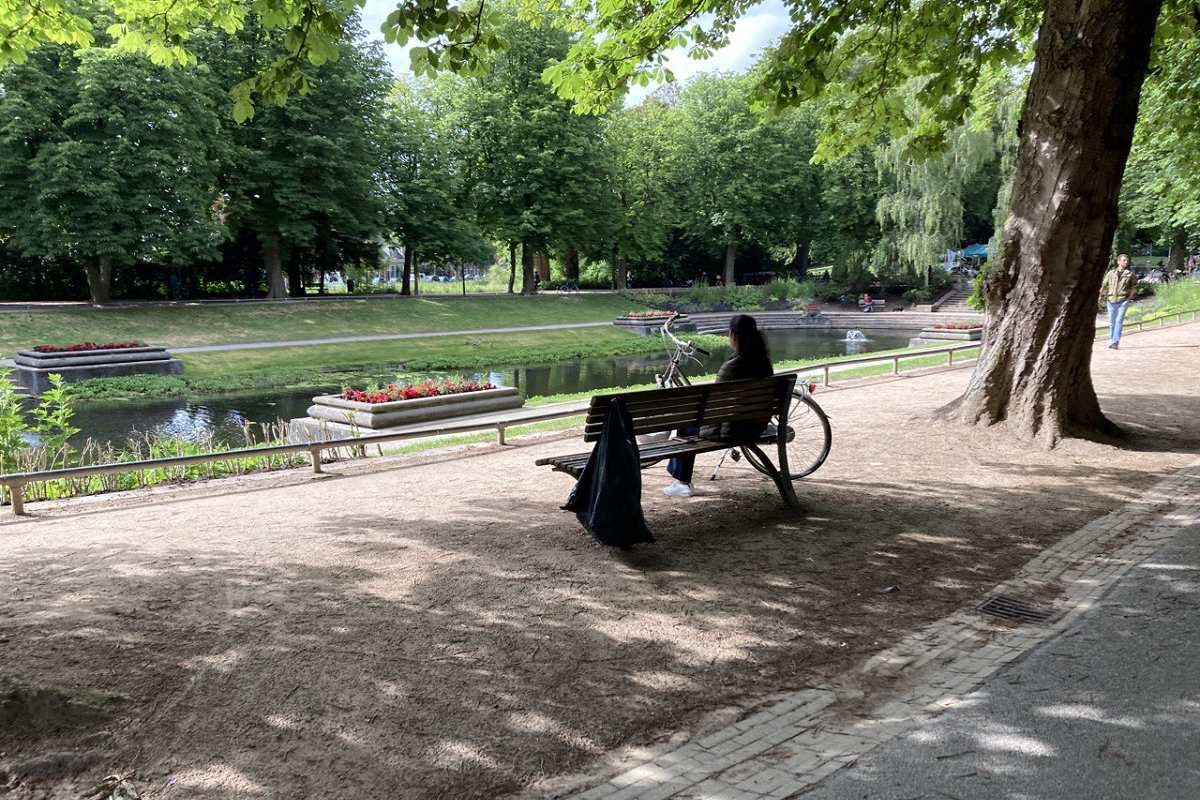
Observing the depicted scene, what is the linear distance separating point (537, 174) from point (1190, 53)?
35028 mm

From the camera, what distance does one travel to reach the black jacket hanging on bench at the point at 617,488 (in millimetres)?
5438

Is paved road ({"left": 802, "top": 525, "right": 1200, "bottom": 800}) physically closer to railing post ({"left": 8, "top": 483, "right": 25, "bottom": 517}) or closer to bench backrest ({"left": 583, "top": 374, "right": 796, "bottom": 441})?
bench backrest ({"left": 583, "top": 374, "right": 796, "bottom": 441})

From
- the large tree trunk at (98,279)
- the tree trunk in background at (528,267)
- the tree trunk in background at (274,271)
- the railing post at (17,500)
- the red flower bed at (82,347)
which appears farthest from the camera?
the tree trunk in background at (528,267)

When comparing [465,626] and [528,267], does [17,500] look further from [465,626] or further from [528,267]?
[528,267]

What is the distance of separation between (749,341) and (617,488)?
6.79 ft

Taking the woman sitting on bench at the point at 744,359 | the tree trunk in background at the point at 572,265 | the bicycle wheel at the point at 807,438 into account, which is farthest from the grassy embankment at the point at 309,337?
the woman sitting on bench at the point at 744,359

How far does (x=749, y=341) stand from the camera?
6883 mm

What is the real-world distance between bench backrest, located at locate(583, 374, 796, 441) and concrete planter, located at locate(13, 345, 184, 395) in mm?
21982

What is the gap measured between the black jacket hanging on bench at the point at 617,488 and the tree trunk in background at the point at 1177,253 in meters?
52.1

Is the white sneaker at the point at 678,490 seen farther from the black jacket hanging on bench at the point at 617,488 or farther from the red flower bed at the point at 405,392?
the red flower bed at the point at 405,392

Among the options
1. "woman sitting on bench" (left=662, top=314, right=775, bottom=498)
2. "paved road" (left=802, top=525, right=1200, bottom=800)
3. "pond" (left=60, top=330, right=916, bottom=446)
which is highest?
"woman sitting on bench" (left=662, top=314, right=775, bottom=498)

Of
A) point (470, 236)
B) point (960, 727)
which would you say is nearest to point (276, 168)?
point (470, 236)

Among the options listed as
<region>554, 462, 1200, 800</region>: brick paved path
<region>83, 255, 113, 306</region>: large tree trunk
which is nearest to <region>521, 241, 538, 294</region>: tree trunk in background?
<region>83, 255, 113, 306</region>: large tree trunk

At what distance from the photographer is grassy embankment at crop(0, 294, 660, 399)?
25141 mm
